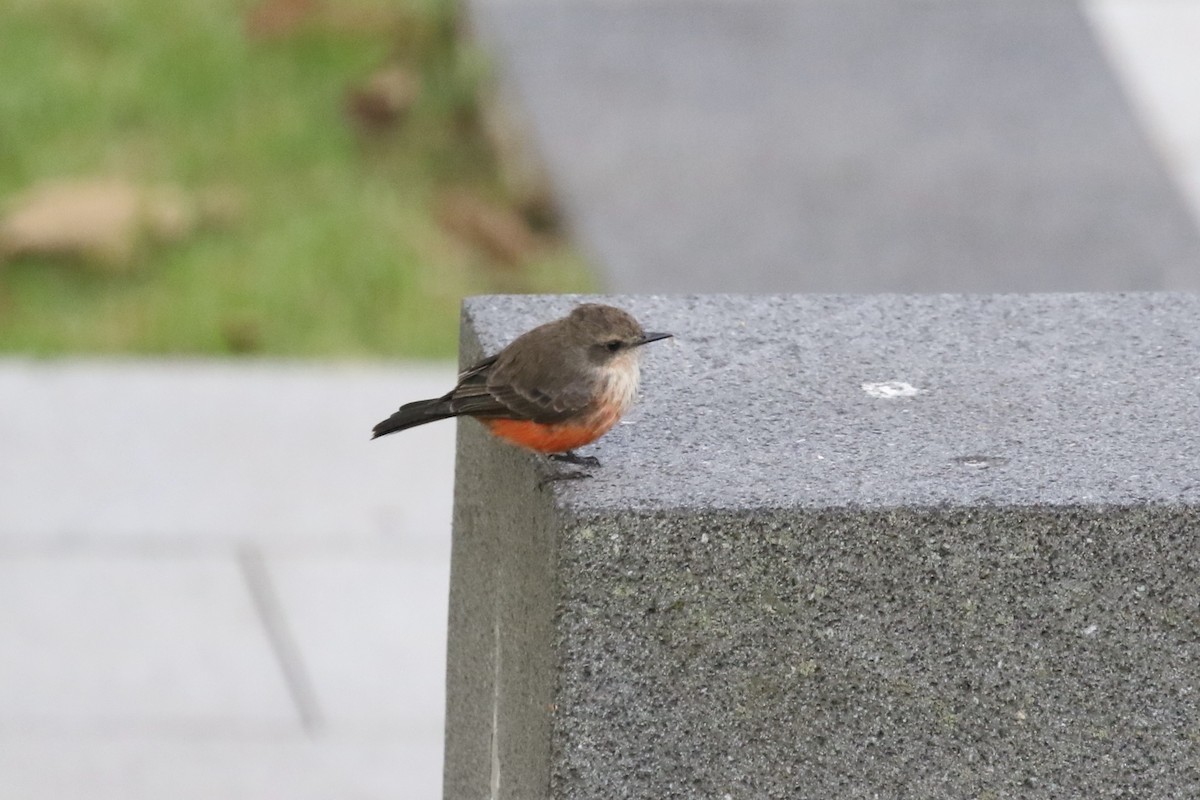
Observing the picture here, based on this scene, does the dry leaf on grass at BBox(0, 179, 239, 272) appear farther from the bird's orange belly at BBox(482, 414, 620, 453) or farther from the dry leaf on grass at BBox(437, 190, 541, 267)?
the bird's orange belly at BBox(482, 414, 620, 453)

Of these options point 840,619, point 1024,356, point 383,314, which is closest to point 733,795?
point 840,619

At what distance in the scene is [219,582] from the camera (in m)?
6.62

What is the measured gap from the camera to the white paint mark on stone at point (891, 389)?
12.8 feet

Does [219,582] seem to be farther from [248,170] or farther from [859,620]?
[859,620]

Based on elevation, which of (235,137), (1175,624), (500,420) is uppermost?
(500,420)

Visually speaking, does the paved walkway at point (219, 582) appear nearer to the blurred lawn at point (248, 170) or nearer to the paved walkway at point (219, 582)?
the paved walkway at point (219, 582)

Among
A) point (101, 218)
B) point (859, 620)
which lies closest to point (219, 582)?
point (101, 218)

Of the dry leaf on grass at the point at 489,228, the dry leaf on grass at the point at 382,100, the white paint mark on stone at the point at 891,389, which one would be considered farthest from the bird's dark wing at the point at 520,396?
the dry leaf on grass at the point at 382,100

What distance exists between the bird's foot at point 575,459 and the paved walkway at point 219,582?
7.34 feet

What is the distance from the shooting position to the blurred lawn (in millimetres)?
8500

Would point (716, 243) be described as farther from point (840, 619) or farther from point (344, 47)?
point (840, 619)

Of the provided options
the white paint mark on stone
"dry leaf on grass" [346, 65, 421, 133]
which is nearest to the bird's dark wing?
the white paint mark on stone

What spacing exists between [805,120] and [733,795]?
7.27m

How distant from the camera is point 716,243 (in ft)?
30.7
